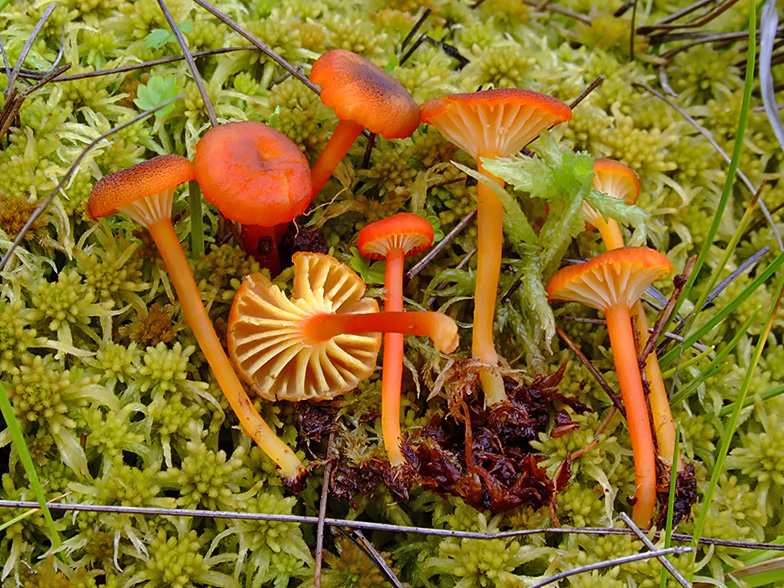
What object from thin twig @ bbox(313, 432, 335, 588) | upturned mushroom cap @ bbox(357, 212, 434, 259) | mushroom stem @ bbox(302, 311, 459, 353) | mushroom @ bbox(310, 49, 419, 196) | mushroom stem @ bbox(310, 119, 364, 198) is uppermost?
mushroom @ bbox(310, 49, 419, 196)

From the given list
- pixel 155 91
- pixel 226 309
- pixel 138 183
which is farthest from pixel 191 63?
pixel 226 309

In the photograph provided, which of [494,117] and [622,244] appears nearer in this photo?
[494,117]

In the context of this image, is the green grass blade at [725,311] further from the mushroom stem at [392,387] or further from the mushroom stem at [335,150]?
the mushroom stem at [335,150]

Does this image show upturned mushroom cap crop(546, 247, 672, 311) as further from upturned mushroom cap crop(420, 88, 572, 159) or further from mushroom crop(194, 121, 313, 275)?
mushroom crop(194, 121, 313, 275)

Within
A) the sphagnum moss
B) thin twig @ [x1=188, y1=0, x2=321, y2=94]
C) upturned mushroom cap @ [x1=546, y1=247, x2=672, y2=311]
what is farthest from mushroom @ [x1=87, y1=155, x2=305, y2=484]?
upturned mushroom cap @ [x1=546, y1=247, x2=672, y2=311]

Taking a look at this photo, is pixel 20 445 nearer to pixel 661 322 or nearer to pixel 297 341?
pixel 297 341

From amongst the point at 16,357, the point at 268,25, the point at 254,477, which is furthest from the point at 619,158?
the point at 16,357
